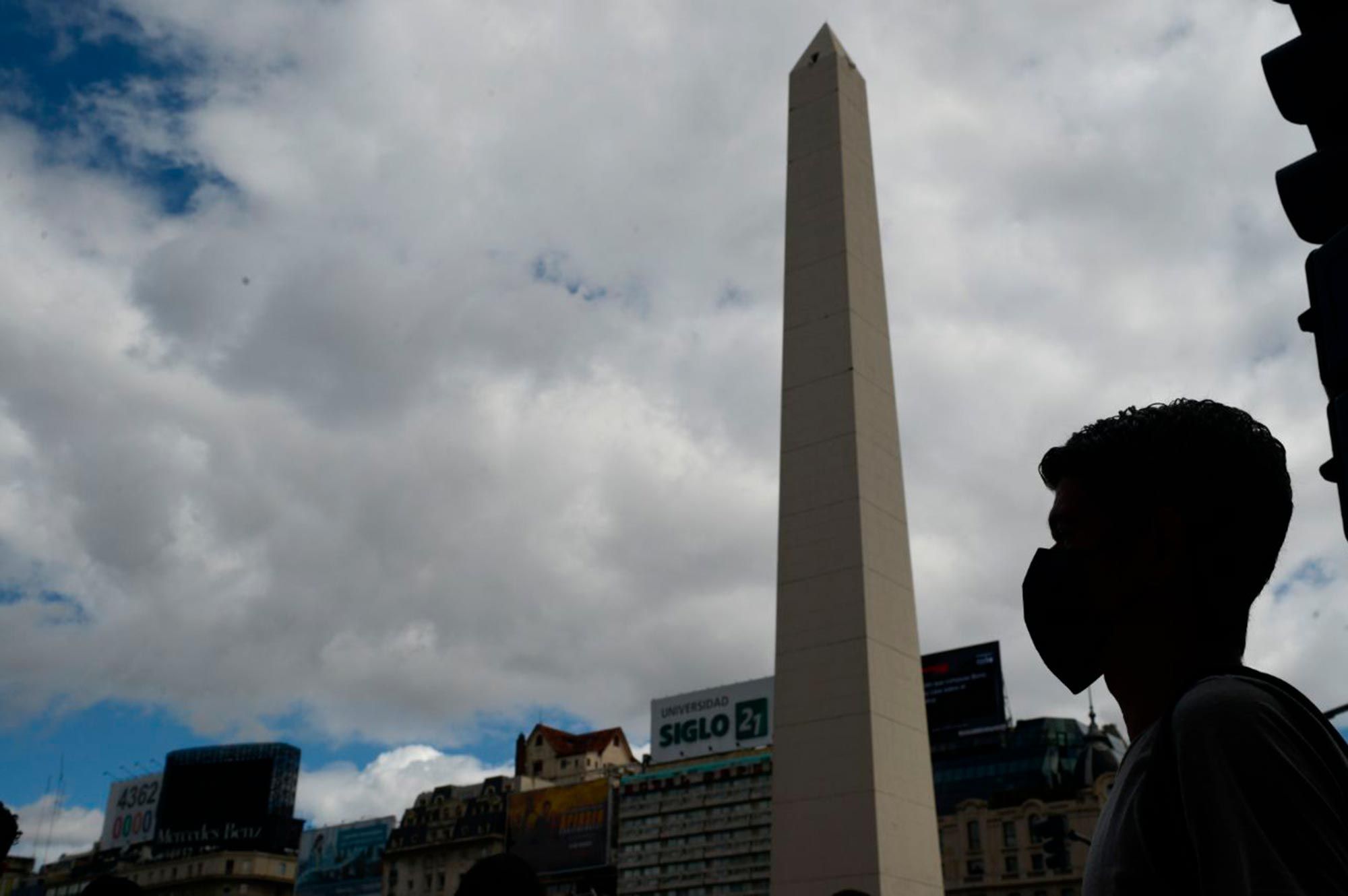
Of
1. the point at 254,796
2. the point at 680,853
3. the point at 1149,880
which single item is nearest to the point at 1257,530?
the point at 1149,880

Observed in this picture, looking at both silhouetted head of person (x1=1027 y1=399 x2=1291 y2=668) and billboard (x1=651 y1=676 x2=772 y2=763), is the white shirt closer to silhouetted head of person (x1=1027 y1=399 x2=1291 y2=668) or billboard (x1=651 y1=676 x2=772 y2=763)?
silhouetted head of person (x1=1027 y1=399 x2=1291 y2=668)

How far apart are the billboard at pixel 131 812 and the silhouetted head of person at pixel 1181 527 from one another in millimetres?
106303

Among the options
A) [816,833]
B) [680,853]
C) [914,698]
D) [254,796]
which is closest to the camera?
[816,833]

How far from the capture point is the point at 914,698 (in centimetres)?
1909

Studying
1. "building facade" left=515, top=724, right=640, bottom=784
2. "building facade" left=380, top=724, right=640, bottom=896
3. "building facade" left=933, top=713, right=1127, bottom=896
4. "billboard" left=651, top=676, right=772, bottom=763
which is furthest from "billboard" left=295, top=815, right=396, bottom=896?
"building facade" left=933, top=713, right=1127, bottom=896

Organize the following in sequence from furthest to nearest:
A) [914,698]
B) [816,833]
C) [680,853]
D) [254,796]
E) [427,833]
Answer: [254,796] → [427,833] → [680,853] → [914,698] → [816,833]

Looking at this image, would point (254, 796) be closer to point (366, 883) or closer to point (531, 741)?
point (366, 883)

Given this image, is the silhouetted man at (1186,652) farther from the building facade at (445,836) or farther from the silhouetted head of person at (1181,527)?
the building facade at (445,836)

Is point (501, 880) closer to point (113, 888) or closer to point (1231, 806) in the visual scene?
point (1231, 806)

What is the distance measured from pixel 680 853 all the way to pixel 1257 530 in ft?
261

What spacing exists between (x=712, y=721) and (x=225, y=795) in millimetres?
40436

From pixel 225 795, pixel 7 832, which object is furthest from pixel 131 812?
pixel 7 832

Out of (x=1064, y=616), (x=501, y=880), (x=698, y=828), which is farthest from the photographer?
(x=698, y=828)

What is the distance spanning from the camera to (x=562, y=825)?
81750mm
